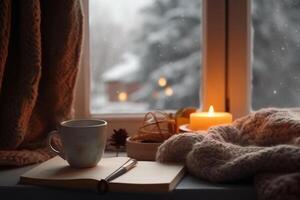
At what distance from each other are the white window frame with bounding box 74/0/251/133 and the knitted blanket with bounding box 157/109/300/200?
0.19 m

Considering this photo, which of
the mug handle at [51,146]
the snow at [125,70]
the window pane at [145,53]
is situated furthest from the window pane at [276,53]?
the mug handle at [51,146]

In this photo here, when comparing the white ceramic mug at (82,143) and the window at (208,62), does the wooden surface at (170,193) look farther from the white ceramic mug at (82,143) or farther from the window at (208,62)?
the window at (208,62)

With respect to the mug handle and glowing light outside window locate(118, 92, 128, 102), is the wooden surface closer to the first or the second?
the mug handle

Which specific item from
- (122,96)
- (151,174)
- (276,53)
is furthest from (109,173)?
(276,53)

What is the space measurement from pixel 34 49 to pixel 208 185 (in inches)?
17.9

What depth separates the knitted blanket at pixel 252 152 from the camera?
0.85 meters

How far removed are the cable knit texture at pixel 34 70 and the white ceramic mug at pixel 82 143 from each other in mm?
131

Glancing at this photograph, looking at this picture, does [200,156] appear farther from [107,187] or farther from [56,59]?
[56,59]

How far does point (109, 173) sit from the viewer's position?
0.97 meters

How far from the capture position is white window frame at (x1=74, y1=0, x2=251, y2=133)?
127 cm

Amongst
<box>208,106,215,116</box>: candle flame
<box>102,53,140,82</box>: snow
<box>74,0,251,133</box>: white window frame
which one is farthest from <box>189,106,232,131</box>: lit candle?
<box>102,53,140,82</box>: snow

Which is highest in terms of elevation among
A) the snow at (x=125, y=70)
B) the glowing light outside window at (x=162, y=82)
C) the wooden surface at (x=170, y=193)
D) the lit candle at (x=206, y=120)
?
the snow at (x=125, y=70)

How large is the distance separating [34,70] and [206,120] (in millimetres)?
384

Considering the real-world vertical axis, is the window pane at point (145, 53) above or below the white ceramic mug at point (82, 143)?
above
